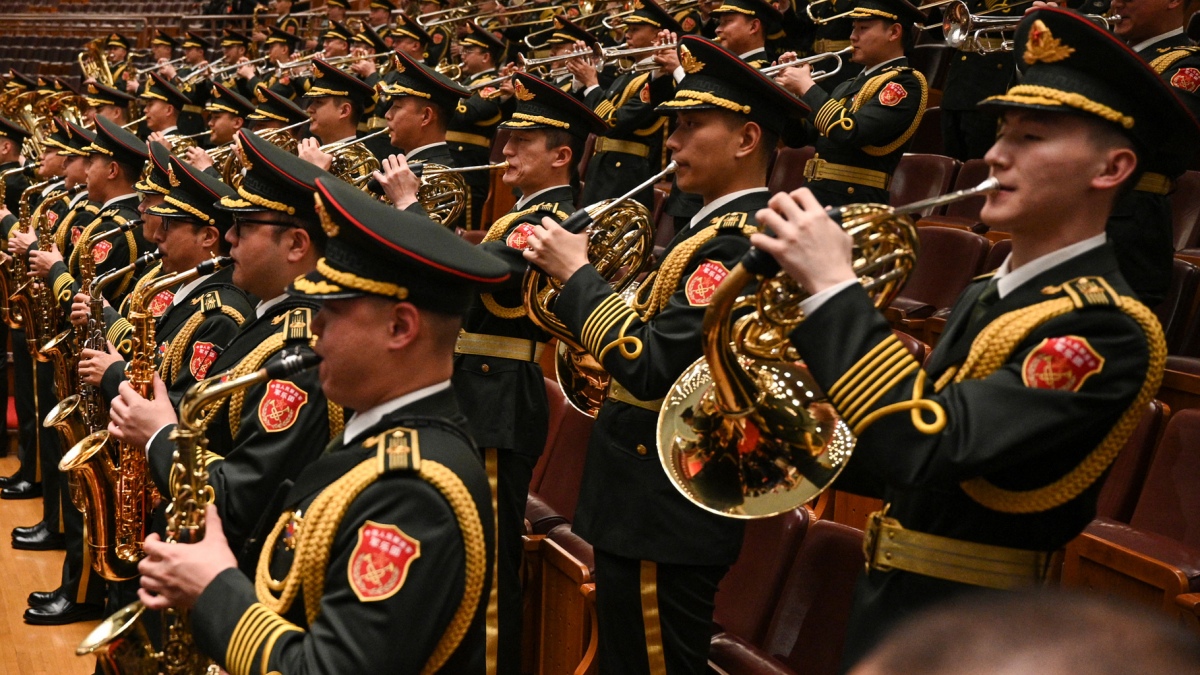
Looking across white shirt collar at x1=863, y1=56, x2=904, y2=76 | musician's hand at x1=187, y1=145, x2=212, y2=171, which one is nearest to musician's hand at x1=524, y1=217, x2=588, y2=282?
white shirt collar at x1=863, y1=56, x2=904, y2=76

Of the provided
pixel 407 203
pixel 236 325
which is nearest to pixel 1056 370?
pixel 236 325

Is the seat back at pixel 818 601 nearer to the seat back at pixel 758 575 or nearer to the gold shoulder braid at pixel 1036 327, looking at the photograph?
the seat back at pixel 758 575

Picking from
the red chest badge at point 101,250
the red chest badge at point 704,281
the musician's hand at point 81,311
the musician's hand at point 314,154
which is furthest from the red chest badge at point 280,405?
the red chest badge at point 101,250

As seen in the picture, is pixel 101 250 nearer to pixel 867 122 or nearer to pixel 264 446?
pixel 264 446

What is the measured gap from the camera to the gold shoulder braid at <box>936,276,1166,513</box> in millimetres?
1863

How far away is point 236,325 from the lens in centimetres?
323

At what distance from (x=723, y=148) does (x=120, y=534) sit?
204 cm

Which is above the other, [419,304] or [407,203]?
[419,304]

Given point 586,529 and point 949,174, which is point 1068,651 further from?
point 949,174

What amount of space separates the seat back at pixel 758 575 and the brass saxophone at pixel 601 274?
1.85 ft

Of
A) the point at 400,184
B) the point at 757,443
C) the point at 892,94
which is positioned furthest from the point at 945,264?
the point at 757,443

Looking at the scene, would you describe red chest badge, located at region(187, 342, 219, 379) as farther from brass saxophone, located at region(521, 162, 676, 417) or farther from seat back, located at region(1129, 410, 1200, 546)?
seat back, located at region(1129, 410, 1200, 546)

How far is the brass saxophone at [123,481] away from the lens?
345 centimetres

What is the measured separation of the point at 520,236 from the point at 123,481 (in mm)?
1344
